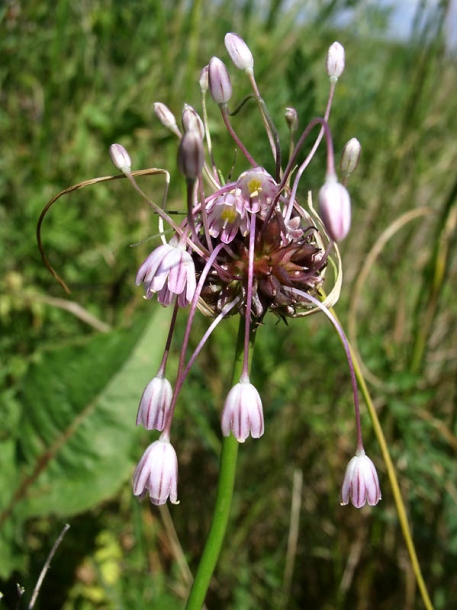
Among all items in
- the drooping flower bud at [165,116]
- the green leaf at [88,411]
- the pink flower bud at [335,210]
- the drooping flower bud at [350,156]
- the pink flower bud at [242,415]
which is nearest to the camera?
the pink flower bud at [335,210]

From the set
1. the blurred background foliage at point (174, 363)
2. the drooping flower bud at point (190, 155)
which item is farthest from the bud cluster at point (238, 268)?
the blurred background foliage at point (174, 363)

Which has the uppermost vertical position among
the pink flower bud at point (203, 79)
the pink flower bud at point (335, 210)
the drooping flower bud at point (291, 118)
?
the pink flower bud at point (203, 79)

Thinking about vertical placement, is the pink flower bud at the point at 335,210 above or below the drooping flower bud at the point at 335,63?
below

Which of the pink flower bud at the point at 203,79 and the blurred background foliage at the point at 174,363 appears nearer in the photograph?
the pink flower bud at the point at 203,79

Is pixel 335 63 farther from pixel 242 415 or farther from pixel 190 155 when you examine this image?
pixel 242 415

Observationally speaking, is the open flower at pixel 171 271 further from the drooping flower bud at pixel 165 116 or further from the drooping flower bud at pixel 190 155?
the drooping flower bud at pixel 165 116

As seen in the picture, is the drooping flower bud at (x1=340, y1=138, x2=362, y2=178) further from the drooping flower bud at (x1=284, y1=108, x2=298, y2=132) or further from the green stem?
the green stem

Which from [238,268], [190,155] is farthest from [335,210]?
[238,268]

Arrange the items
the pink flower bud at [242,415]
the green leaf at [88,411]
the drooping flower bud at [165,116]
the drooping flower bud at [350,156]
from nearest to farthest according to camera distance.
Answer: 1. the pink flower bud at [242,415]
2. the drooping flower bud at [350,156]
3. the drooping flower bud at [165,116]
4. the green leaf at [88,411]
